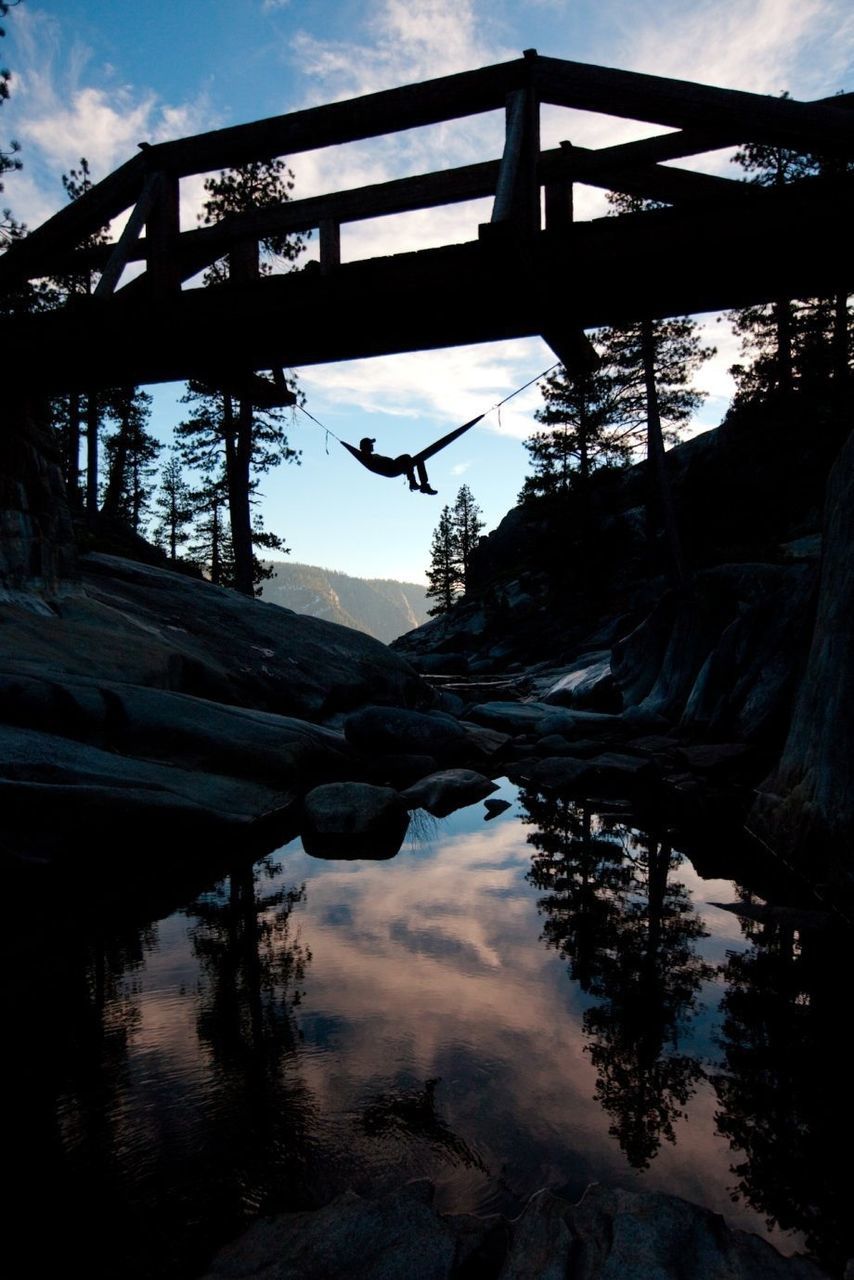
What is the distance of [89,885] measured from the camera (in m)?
6.00

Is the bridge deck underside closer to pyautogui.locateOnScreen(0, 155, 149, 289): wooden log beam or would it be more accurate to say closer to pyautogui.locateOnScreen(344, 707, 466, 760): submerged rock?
pyautogui.locateOnScreen(0, 155, 149, 289): wooden log beam

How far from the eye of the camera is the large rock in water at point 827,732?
17.3ft

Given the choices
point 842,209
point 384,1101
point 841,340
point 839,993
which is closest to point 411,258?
point 842,209

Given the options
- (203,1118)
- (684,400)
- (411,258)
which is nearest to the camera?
(203,1118)

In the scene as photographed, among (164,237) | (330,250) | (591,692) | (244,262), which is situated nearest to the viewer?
(330,250)

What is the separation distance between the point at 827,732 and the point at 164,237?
632cm

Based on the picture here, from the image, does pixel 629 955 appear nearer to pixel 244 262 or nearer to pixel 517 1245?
pixel 517 1245

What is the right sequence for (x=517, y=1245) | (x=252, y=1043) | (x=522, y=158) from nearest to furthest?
(x=517, y=1245), (x=252, y=1043), (x=522, y=158)

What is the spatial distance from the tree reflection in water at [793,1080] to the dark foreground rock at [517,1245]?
485 mm

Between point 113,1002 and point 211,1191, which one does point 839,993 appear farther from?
point 113,1002

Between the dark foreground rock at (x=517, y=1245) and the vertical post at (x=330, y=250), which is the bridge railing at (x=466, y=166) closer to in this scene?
the vertical post at (x=330, y=250)

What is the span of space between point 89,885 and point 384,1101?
12.6 feet

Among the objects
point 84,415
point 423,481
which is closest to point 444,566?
point 84,415

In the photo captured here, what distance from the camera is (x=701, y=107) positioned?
424cm
